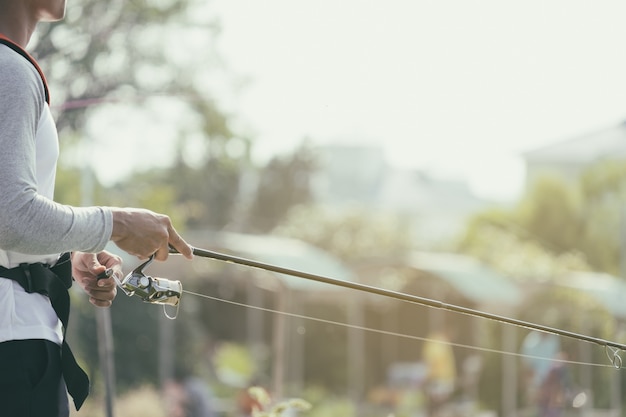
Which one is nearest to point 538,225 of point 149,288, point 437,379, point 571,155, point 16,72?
point 571,155

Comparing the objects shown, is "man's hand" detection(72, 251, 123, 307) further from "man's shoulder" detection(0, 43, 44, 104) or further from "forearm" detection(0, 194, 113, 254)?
"man's shoulder" detection(0, 43, 44, 104)

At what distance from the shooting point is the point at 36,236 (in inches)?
76.9

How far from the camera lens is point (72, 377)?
217cm

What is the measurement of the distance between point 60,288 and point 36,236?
0.79ft

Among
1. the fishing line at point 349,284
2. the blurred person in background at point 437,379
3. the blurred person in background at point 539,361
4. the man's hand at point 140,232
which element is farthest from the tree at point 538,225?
the man's hand at point 140,232

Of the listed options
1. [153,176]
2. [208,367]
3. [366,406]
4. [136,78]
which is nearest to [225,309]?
[153,176]

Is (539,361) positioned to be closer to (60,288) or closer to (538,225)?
(60,288)

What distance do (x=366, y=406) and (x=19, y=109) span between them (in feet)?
60.5

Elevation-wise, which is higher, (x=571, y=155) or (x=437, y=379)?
(x=571, y=155)

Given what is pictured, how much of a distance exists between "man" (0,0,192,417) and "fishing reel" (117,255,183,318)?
11 cm

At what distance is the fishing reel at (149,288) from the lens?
88.0 inches

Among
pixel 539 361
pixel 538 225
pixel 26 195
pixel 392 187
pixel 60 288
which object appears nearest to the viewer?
pixel 26 195

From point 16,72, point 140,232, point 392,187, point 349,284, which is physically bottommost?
point 392,187

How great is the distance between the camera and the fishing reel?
2234mm
